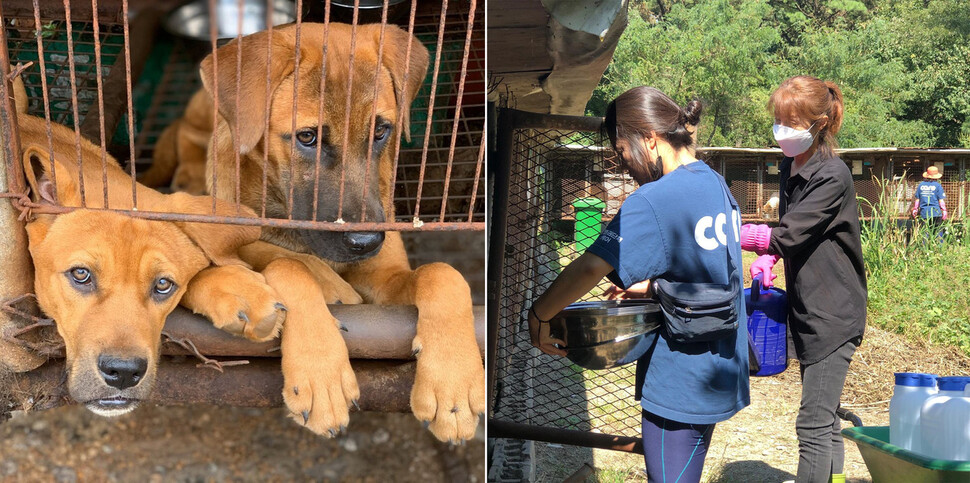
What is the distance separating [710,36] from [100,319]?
32.9 m

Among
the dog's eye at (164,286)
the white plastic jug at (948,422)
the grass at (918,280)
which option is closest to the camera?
the dog's eye at (164,286)

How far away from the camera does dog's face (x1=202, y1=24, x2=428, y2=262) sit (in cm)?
253

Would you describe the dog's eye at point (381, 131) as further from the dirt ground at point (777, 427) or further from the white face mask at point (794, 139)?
the dirt ground at point (777, 427)

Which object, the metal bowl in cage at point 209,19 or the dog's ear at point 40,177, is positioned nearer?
the dog's ear at point 40,177

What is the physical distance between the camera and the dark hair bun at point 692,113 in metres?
2.61

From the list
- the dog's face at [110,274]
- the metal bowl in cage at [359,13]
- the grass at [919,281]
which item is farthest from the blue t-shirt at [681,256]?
the grass at [919,281]

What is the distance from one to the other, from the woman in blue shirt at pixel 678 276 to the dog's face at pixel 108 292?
118cm

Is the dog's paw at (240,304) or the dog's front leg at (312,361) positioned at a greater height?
the dog's paw at (240,304)

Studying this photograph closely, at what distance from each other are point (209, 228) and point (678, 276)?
149cm

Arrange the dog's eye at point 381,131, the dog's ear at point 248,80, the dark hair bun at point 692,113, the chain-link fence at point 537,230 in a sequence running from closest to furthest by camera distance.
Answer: the dog's ear at point 248,80, the dark hair bun at point 692,113, the dog's eye at point 381,131, the chain-link fence at point 537,230

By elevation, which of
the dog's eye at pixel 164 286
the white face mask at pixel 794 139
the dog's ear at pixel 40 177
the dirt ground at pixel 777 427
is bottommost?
the dirt ground at pixel 777 427

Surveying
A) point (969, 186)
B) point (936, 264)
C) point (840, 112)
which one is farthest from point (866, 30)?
point (840, 112)

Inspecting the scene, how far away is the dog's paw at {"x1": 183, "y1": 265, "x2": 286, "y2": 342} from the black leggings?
47.0 inches

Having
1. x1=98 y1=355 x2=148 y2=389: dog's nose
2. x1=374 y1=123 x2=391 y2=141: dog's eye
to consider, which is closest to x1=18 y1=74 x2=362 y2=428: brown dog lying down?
x1=98 y1=355 x2=148 y2=389: dog's nose
